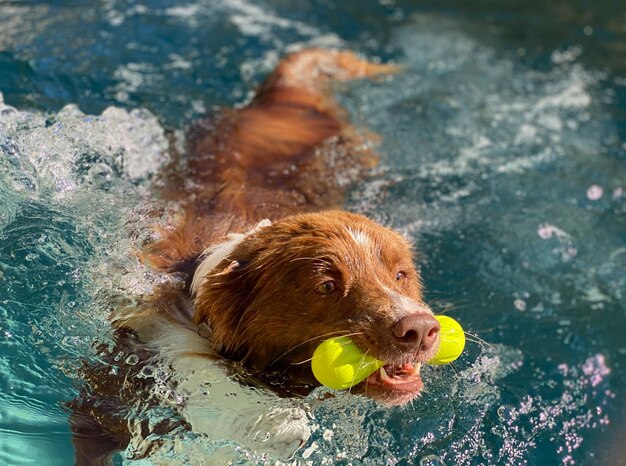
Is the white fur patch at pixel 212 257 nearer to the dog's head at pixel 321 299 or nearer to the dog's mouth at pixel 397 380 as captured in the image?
the dog's head at pixel 321 299

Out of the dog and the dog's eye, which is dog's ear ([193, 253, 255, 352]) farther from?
the dog's eye

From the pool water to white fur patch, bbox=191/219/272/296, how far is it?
13.4 inches

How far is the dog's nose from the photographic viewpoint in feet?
10.9

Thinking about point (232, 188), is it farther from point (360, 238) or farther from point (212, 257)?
point (360, 238)

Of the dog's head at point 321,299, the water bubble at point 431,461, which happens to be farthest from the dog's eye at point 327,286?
the water bubble at point 431,461

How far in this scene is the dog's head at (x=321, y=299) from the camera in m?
3.43

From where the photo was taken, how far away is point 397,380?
355cm

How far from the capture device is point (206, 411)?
12.8 ft

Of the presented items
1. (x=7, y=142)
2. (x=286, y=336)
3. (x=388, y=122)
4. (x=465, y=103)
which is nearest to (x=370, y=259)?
(x=286, y=336)

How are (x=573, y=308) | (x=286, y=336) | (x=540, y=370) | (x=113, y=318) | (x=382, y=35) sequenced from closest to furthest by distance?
(x=286, y=336)
(x=113, y=318)
(x=540, y=370)
(x=573, y=308)
(x=382, y=35)

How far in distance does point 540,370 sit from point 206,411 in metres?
2.23

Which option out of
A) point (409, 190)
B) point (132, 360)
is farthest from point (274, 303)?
point (409, 190)

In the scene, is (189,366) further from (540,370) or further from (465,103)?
(465,103)

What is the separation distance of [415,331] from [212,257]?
1.25 meters
